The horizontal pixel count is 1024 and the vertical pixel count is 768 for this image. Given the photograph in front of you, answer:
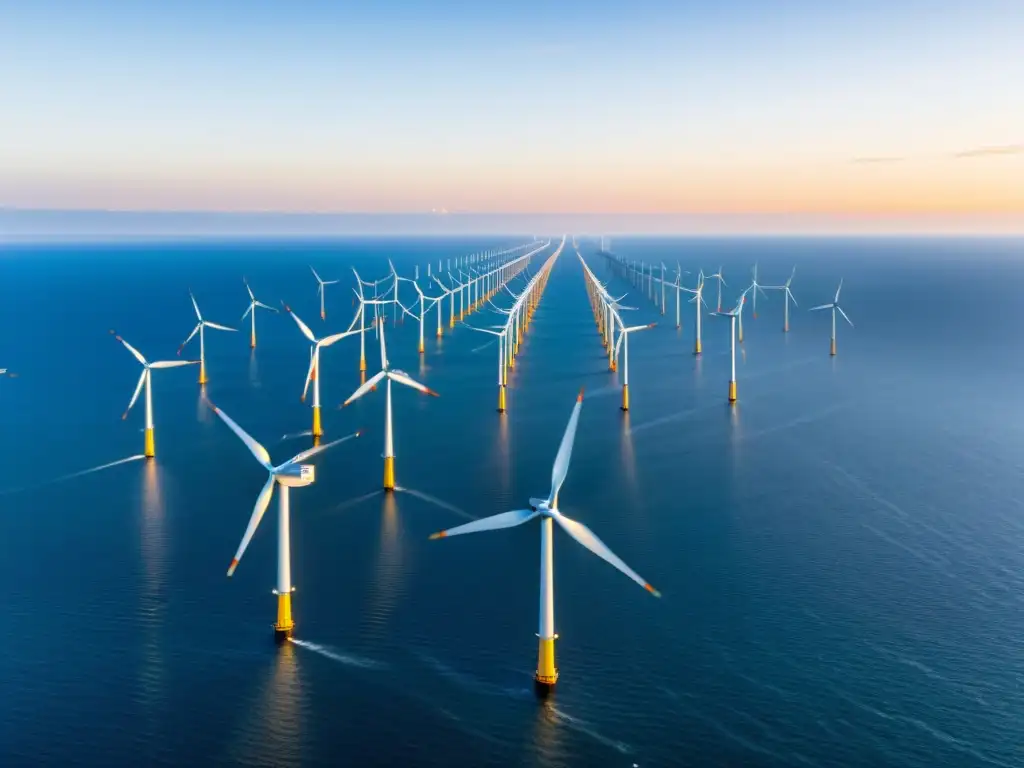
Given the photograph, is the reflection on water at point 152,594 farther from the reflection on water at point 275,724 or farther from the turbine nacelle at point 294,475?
the turbine nacelle at point 294,475

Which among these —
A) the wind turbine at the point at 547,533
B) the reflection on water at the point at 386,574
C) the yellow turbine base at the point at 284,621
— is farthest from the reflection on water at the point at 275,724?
the wind turbine at the point at 547,533

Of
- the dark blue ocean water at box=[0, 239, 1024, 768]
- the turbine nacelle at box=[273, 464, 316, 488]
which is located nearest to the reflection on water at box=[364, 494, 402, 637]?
the dark blue ocean water at box=[0, 239, 1024, 768]

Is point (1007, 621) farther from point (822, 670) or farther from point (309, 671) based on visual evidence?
point (309, 671)

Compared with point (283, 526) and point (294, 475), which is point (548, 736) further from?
point (294, 475)

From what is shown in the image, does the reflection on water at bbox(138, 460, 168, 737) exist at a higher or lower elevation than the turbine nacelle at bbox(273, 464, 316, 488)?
lower

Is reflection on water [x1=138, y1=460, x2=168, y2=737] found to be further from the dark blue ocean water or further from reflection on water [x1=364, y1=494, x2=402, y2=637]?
reflection on water [x1=364, y1=494, x2=402, y2=637]

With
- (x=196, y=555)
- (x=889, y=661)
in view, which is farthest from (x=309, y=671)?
(x=889, y=661)
